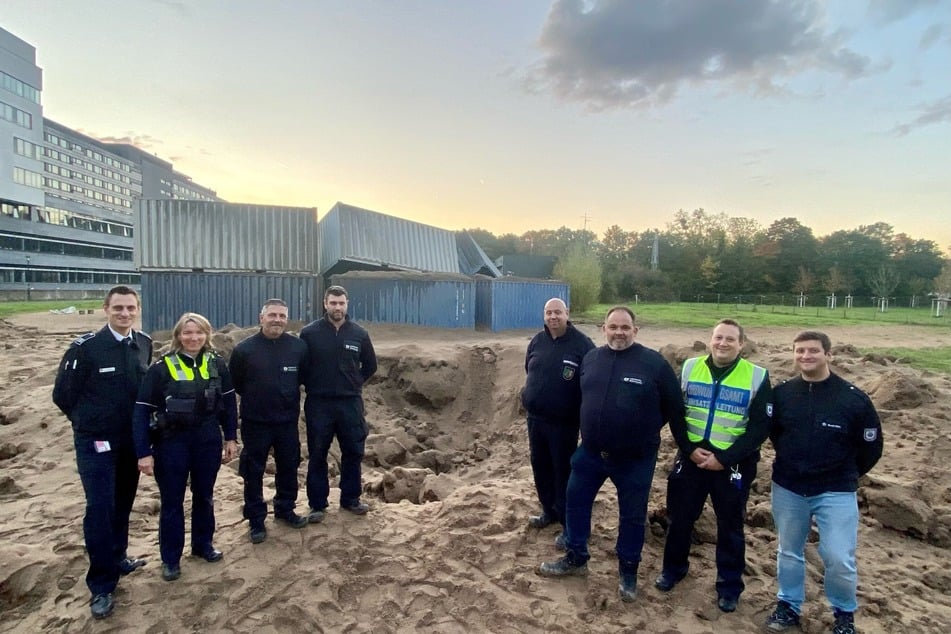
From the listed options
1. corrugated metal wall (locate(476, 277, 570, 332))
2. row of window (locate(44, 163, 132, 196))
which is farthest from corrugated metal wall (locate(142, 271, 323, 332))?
row of window (locate(44, 163, 132, 196))

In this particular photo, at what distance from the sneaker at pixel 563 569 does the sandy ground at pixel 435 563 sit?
0.06 metres

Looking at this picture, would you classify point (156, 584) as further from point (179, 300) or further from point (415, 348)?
point (179, 300)

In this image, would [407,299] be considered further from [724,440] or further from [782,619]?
[782,619]

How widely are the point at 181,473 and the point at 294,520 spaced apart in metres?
1.05

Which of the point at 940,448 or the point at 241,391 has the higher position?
the point at 241,391

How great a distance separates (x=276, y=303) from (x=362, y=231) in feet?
44.5

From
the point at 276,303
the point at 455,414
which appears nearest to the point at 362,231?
the point at 455,414

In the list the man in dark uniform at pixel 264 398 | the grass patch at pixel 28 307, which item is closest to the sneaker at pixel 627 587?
the man in dark uniform at pixel 264 398

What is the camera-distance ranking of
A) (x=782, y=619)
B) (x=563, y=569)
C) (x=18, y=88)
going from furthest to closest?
(x=18, y=88), (x=563, y=569), (x=782, y=619)

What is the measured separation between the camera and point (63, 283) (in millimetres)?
50906

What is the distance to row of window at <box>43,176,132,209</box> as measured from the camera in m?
57.9

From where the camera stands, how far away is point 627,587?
11.4 feet

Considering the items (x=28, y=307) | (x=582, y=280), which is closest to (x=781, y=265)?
(x=582, y=280)

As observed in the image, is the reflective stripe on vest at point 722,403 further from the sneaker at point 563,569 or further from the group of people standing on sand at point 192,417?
the group of people standing on sand at point 192,417
